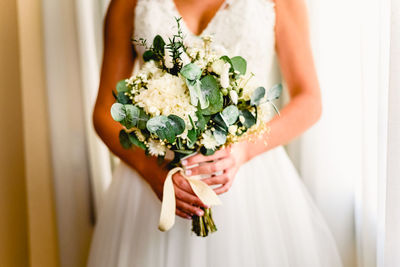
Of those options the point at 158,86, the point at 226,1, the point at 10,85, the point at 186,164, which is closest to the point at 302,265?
the point at 186,164

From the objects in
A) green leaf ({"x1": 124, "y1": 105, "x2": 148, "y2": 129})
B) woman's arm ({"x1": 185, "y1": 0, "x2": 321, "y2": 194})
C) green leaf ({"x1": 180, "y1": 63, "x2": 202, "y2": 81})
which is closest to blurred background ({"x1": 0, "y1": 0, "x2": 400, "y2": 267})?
woman's arm ({"x1": 185, "y1": 0, "x2": 321, "y2": 194})

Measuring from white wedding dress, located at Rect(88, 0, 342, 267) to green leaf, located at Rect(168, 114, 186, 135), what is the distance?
1.15 feet

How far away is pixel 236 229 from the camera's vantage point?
1.17 meters

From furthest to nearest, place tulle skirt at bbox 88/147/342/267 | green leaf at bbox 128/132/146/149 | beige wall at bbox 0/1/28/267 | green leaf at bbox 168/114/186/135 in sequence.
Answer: beige wall at bbox 0/1/28/267, tulle skirt at bbox 88/147/342/267, green leaf at bbox 128/132/146/149, green leaf at bbox 168/114/186/135

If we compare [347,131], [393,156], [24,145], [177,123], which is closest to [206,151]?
[177,123]

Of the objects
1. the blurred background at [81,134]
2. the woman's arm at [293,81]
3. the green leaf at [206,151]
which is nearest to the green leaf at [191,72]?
the green leaf at [206,151]

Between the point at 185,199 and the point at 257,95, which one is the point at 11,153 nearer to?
the point at 185,199

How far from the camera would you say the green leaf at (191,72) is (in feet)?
3.00

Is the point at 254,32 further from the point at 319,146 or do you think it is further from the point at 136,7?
the point at 319,146

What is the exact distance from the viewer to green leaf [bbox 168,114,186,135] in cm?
91

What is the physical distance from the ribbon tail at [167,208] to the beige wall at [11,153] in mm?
900

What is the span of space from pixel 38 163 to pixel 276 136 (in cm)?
105

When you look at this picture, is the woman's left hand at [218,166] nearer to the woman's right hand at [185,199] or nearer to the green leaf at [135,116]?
the woman's right hand at [185,199]

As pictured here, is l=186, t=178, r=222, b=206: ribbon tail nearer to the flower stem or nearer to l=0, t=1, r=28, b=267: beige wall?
the flower stem
